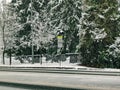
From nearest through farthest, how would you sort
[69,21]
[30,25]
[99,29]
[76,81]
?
[76,81]
[99,29]
[69,21]
[30,25]

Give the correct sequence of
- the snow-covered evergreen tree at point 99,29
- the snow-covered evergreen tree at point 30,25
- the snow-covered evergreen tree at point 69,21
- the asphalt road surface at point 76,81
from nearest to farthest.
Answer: the asphalt road surface at point 76,81, the snow-covered evergreen tree at point 99,29, the snow-covered evergreen tree at point 69,21, the snow-covered evergreen tree at point 30,25

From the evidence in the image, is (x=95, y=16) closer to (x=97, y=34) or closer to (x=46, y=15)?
(x=97, y=34)

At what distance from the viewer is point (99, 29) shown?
3794 cm

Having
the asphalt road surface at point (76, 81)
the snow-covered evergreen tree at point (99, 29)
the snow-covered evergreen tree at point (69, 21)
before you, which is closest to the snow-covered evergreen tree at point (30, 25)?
the snow-covered evergreen tree at point (69, 21)

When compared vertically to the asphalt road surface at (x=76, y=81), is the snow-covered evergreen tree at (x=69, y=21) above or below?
above

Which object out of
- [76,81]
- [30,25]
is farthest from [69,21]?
[76,81]

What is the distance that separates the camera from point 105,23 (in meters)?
38.2

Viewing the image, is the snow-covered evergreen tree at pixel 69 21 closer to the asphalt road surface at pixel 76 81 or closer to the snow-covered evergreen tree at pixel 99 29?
the snow-covered evergreen tree at pixel 99 29

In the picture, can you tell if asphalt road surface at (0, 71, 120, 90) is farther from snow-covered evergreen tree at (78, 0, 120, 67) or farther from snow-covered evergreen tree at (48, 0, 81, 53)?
snow-covered evergreen tree at (48, 0, 81, 53)

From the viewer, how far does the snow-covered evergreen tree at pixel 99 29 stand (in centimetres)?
3766

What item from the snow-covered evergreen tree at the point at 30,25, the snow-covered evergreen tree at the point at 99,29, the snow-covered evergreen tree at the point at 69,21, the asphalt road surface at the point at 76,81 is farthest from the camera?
the snow-covered evergreen tree at the point at 30,25

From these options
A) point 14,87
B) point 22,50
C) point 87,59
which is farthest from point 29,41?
point 14,87

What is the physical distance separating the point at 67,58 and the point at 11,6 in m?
13.3

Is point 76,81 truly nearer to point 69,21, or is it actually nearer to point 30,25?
point 69,21
